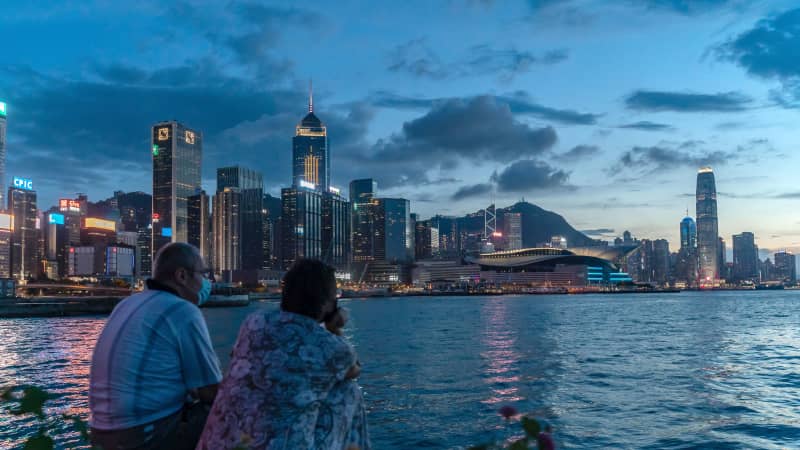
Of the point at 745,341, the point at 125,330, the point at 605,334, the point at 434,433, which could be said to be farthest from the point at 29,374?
the point at 745,341

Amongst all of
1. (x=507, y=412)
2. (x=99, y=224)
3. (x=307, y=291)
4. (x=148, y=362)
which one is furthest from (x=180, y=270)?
(x=99, y=224)

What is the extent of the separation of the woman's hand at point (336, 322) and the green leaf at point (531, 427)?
1.23 m

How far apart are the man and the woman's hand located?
0.80m

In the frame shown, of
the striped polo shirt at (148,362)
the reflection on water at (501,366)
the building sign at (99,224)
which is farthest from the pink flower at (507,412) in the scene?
the building sign at (99,224)

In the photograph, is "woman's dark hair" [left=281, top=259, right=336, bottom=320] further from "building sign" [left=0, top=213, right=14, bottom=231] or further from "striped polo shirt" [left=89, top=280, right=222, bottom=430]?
"building sign" [left=0, top=213, right=14, bottom=231]

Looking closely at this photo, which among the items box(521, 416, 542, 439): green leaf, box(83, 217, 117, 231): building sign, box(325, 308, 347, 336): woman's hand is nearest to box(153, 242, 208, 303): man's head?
box(325, 308, 347, 336): woman's hand

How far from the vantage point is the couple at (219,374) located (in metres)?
3.08

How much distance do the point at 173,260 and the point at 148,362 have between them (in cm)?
68

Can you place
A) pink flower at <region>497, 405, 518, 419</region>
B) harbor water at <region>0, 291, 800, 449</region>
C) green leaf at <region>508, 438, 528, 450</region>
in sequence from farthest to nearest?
1. harbor water at <region>0, 291, 800, 449</region>
2. pink flower at <region>497, 405, 518, 419</region>
3. green leaf at <region>508, 438, 528, 450</region>

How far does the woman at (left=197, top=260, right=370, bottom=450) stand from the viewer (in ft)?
10.1

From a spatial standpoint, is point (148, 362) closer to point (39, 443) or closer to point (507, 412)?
point (39, 443)

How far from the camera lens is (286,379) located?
3.06 meters

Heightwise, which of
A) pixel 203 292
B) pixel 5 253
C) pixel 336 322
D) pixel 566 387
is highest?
pixel 5 253

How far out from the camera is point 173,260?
3.91 meters
